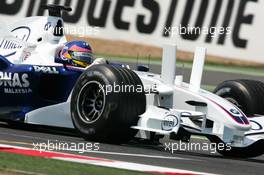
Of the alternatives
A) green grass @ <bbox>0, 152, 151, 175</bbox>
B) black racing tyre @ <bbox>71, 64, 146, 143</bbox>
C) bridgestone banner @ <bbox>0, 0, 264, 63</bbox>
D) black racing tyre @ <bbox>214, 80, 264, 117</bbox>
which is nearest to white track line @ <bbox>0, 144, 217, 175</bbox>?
green grass @ <bbox>0, 152, 151, 175</bbox>

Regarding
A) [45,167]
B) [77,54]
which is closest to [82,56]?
[77,54]

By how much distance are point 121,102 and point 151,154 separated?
80 centimetres

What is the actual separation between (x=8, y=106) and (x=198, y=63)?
2.80 m

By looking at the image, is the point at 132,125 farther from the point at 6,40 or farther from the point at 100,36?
the point at 100,36

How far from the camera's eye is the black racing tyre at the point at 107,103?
10.0 m

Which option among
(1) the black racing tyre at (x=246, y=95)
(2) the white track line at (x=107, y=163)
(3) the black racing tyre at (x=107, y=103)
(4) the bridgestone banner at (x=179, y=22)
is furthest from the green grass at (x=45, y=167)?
(4) the bridgestone banner at (x=179, y=22)

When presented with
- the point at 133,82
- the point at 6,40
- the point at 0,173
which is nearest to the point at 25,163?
the point at 0,173

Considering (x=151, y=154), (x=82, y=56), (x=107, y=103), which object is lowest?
(x=151, y=154)

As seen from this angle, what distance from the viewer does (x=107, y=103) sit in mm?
10078

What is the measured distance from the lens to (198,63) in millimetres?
11109

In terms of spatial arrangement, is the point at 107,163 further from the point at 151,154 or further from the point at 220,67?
the point at 220,67

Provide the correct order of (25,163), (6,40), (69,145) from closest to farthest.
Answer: (25,163), (69,145), (6,40)

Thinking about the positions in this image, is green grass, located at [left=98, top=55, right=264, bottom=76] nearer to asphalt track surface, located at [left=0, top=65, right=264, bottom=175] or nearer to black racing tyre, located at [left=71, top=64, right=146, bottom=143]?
asphalt track surface, located at [left=0, top=65, right=264, bottom=175]

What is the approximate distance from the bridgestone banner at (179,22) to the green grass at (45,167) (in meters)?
13.7
